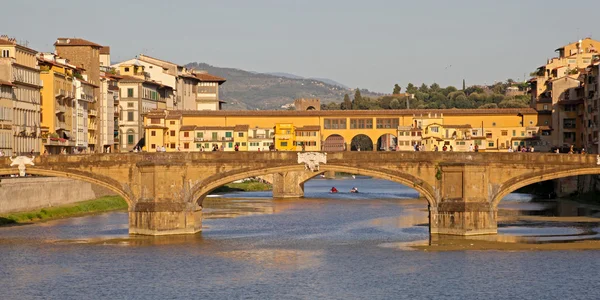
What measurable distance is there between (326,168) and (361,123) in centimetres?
4600

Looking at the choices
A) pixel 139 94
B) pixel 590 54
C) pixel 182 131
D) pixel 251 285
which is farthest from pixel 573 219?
pixel 139 94

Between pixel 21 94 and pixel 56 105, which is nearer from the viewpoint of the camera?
pixel 21 94

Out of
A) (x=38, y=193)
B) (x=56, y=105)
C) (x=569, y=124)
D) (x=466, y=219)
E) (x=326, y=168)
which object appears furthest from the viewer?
(x=569, y=124)

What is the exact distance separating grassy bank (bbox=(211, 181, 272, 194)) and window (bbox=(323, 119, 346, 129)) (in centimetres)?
1900

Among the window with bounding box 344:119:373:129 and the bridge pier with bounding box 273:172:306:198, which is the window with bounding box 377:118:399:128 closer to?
the window with bounding box 344:119:373:129

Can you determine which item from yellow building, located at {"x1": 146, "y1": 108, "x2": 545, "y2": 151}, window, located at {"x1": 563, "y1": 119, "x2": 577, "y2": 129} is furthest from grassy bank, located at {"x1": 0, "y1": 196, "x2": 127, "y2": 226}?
window, located at {"x1": 563, "y1": 119, "x2": 577, "y2": 129}

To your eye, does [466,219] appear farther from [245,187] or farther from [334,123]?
[245,187]

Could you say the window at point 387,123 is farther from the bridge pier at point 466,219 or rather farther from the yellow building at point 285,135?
the bridge pier at point 466,219

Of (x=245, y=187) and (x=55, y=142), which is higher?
(x=55, y=142)

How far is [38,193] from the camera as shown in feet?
307

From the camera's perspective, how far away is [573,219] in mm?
93062

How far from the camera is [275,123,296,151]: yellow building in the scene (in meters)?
125

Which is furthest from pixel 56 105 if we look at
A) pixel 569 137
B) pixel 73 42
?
pixel 569 137

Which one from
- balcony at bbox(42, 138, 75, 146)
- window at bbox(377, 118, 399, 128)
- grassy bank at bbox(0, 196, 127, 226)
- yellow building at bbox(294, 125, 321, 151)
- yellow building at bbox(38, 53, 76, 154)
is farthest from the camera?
window at bbox(377, 118, 399, 128)
